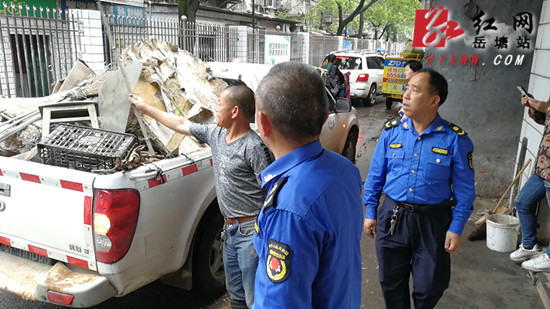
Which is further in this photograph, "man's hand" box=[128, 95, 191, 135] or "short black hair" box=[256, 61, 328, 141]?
"man's hand" box=[128, 95, 191, 135]

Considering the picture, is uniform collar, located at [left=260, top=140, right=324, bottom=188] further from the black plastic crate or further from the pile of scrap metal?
the pile of scrap metal

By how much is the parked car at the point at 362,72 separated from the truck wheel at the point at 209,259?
11.6 m

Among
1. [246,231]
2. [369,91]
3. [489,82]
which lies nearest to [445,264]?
[246,231]

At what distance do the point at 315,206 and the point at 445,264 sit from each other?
1.75 meters

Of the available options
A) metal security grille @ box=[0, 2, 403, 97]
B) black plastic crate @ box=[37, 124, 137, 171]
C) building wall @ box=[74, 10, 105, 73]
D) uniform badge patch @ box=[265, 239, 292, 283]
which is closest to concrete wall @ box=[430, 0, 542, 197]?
metal security grille @ box=[0, 2, 403, 97]

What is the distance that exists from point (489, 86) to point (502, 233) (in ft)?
7.44

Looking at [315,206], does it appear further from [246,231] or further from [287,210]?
[246,231]

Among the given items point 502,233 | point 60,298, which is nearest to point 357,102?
point 502,233

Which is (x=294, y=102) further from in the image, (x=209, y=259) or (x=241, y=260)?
(x=209, y=259)

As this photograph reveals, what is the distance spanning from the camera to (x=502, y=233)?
4254 millimetres

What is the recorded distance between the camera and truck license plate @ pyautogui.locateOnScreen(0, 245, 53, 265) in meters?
2.71

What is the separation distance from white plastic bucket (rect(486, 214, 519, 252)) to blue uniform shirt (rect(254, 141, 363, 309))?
342cm

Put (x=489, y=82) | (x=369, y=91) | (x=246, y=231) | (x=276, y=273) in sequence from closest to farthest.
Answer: (x=276, y=273), (x=246, y=231), (x=489, y=82), (x=369, y=91)

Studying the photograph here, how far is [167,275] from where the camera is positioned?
3.13 meters
